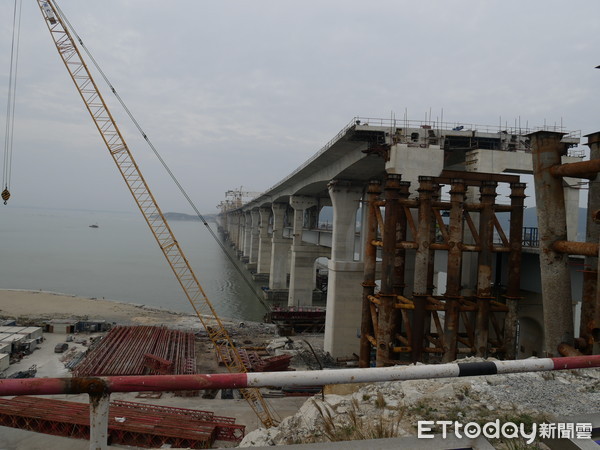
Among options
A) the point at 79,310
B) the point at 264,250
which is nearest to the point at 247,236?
the point at 264,250

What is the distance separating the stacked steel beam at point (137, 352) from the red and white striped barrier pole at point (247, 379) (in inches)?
777

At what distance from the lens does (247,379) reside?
2809mm

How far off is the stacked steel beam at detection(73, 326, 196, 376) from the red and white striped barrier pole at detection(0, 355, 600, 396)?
19.7 metres

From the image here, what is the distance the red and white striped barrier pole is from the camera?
2596 mm

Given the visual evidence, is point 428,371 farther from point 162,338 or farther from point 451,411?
point 162,338

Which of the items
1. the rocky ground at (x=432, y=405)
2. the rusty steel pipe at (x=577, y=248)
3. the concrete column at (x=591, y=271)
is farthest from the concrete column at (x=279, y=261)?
the rocky ground at (x=432, y=405)

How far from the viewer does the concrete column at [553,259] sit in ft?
36.5

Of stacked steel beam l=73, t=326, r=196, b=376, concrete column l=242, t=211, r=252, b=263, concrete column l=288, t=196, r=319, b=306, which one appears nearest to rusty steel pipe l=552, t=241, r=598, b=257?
stacked steel beam l=73, t=326, r=196, b=376

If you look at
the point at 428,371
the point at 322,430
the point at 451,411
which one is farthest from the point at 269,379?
the point at 451,411

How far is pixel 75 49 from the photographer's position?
30.6 metres

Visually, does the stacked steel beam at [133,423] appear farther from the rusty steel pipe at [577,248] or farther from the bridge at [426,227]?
the rusty steel pipe at [577,248]

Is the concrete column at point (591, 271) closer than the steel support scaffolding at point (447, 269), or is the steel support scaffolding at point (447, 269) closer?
the concrete column at point (591, 271)

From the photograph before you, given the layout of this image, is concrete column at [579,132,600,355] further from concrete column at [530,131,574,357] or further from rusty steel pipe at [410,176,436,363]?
rusty steel pipe at [410,176,436,363]

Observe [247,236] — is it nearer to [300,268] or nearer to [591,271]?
[300,268]
